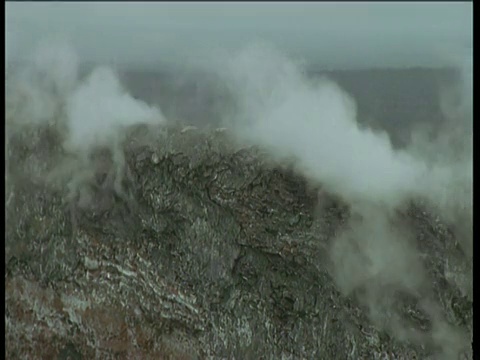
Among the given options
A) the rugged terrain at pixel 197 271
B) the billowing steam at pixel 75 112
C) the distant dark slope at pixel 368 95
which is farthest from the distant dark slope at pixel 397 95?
the billowing steam at pixel 75 112

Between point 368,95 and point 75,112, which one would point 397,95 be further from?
point 75,112

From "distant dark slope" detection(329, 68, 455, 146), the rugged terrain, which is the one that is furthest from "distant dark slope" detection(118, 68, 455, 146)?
the rugged terrain

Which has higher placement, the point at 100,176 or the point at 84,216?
the point at 100,176

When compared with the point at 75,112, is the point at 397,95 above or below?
above

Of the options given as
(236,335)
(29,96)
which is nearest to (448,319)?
(236,335)

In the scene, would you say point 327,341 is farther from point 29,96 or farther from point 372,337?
point 29,96

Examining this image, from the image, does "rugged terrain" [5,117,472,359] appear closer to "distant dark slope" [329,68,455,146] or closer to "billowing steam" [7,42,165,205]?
"billowing steam" [7,42,165,205]

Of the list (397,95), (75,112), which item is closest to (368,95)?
(397,95)

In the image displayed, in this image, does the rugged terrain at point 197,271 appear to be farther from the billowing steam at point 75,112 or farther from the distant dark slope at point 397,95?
the distant dark slope at point 397,95

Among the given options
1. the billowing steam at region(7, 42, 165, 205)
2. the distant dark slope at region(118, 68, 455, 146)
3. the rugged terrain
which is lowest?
the rugged terrain

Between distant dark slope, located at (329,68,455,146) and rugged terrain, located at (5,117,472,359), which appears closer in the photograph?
rugged terrain, located at (5,117,472,359)

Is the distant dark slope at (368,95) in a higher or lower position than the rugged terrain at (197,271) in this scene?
A: higher
